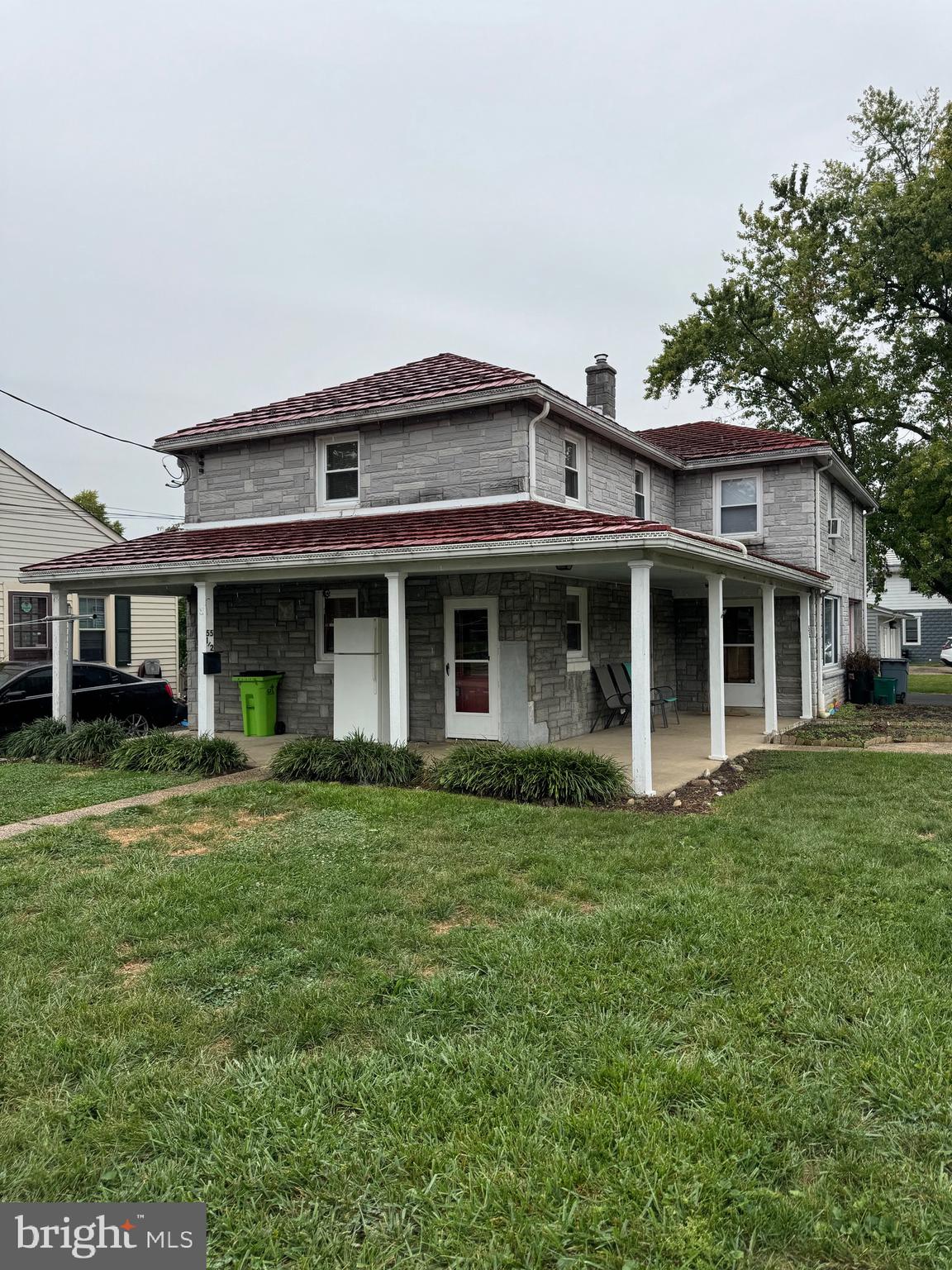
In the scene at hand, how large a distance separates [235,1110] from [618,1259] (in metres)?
1.41

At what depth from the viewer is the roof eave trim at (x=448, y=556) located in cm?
816

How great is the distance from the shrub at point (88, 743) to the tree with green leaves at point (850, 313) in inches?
778

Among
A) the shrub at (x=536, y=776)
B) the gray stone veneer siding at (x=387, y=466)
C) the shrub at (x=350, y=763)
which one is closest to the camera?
the shrub at (x=536, y=776)

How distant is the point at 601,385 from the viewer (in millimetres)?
15328

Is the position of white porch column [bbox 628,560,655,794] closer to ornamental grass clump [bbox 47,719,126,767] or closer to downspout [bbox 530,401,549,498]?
downspout [bbox 530,401,549,498]

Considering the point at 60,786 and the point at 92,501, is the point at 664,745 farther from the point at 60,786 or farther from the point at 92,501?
the point at 92,501

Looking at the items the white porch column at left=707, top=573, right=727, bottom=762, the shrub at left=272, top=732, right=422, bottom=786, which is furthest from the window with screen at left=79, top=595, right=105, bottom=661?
the white porch column at left=707, top=573, right=727, bottom=762

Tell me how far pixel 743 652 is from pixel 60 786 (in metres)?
12.2

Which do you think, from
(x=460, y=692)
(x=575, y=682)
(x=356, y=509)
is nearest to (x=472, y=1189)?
(x=460, y=692)

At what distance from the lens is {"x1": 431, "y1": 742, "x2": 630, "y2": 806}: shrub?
827 cm

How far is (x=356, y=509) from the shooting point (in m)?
12.8

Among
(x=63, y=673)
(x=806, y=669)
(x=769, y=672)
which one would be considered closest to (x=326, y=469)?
(x=63, y=673)

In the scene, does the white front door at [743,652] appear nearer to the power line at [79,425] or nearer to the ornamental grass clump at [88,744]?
the ornamental grass clump at [88,744]

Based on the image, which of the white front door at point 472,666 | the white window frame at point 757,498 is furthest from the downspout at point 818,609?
the white front door at point 472,666
